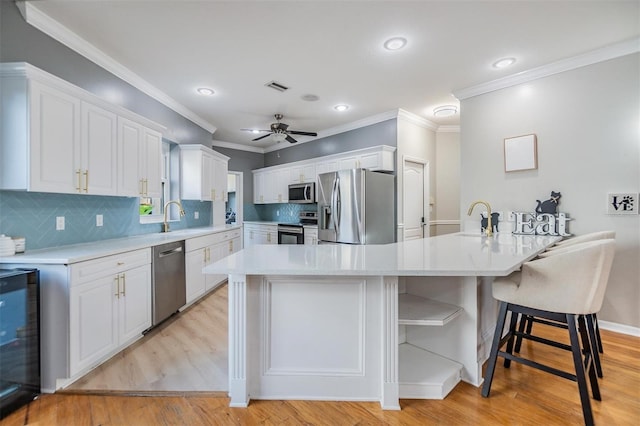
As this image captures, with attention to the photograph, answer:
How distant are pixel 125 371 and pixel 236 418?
110 cm

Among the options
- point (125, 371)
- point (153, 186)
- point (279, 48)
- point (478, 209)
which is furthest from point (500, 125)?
point (125, 371)

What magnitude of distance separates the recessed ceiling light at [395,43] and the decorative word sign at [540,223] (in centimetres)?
221

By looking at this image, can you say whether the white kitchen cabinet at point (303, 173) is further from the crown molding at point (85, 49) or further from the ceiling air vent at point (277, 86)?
the crown molding at point (85, 49)

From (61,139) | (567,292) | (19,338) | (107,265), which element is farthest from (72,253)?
(567,292)

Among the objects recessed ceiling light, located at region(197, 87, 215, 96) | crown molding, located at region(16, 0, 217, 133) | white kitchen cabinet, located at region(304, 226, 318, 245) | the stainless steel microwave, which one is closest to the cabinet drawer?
crown molding, located at region(16, 0, 217, 133)

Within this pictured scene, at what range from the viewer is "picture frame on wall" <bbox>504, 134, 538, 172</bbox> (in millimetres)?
3164

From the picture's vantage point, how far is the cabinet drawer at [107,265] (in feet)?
6.42

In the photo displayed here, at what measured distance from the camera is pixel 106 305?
2.21 m

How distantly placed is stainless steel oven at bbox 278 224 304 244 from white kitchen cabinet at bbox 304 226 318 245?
9 cm

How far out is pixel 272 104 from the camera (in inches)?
163

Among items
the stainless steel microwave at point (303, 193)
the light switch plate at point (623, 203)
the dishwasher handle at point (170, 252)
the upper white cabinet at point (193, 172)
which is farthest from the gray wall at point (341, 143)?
the dishwasher handle at point (170, 252)

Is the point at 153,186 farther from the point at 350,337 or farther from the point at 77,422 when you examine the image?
the point at 350,337

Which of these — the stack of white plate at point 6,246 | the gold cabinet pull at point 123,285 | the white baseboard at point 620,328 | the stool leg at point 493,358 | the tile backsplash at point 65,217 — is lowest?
the white baseboard at point 620,328

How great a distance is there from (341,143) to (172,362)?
13.8ft
